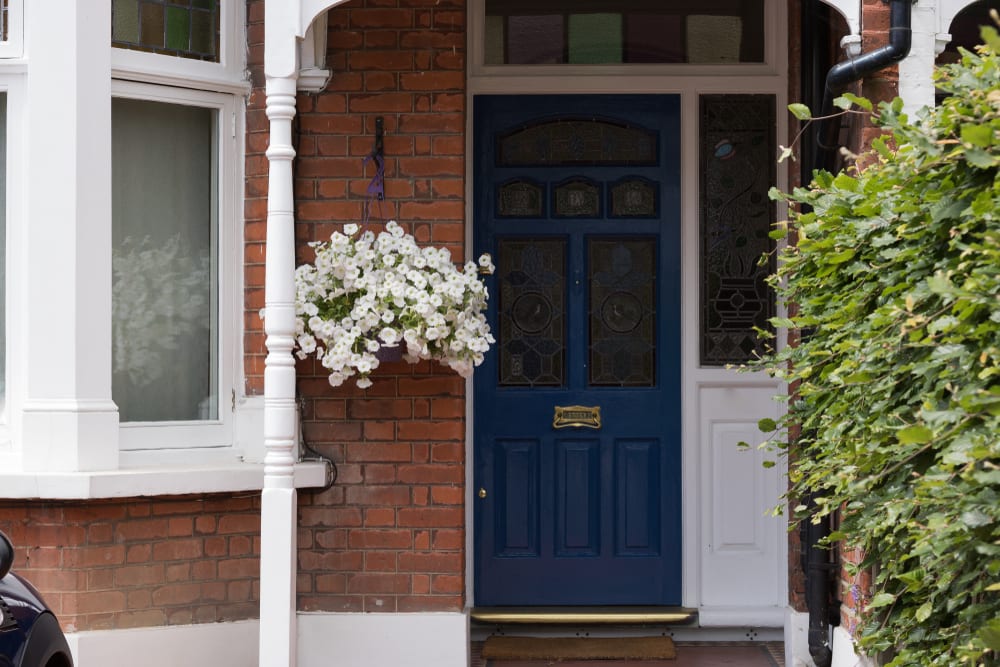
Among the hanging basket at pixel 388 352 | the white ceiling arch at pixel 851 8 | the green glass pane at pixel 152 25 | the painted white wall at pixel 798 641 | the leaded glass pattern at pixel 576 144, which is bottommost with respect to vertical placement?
the painted white wall at pixel 798 641

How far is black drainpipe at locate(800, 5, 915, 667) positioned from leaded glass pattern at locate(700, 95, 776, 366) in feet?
2.98

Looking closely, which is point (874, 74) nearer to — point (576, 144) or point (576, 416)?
point (576, 144)

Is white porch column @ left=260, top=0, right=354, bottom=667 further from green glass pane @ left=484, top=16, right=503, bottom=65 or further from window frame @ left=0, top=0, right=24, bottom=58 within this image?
green glass pane @ left=484, top=16, right=503, bottom=65

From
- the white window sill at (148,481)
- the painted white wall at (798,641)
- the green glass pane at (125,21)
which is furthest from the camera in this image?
the painted white wall at (798,641)

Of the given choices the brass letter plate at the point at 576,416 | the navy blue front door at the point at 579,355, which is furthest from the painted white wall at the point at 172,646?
the brass letter plate at the point at 576,416

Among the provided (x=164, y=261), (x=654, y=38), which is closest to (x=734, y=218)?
(x=654, y=38)

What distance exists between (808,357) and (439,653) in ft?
8.23

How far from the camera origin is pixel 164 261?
568 centimetres

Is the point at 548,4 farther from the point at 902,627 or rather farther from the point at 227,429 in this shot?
the point at 902,627

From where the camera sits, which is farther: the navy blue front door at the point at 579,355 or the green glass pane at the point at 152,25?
the navy blue front door at the point at 579,355

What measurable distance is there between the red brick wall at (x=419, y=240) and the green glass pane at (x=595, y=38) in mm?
790

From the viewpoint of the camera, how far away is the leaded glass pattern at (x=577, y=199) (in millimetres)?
6414

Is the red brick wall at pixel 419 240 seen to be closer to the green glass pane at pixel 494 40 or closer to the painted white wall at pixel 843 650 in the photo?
the green glass pane at pixel 494 40

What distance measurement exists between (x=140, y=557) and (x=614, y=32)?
131 inches
